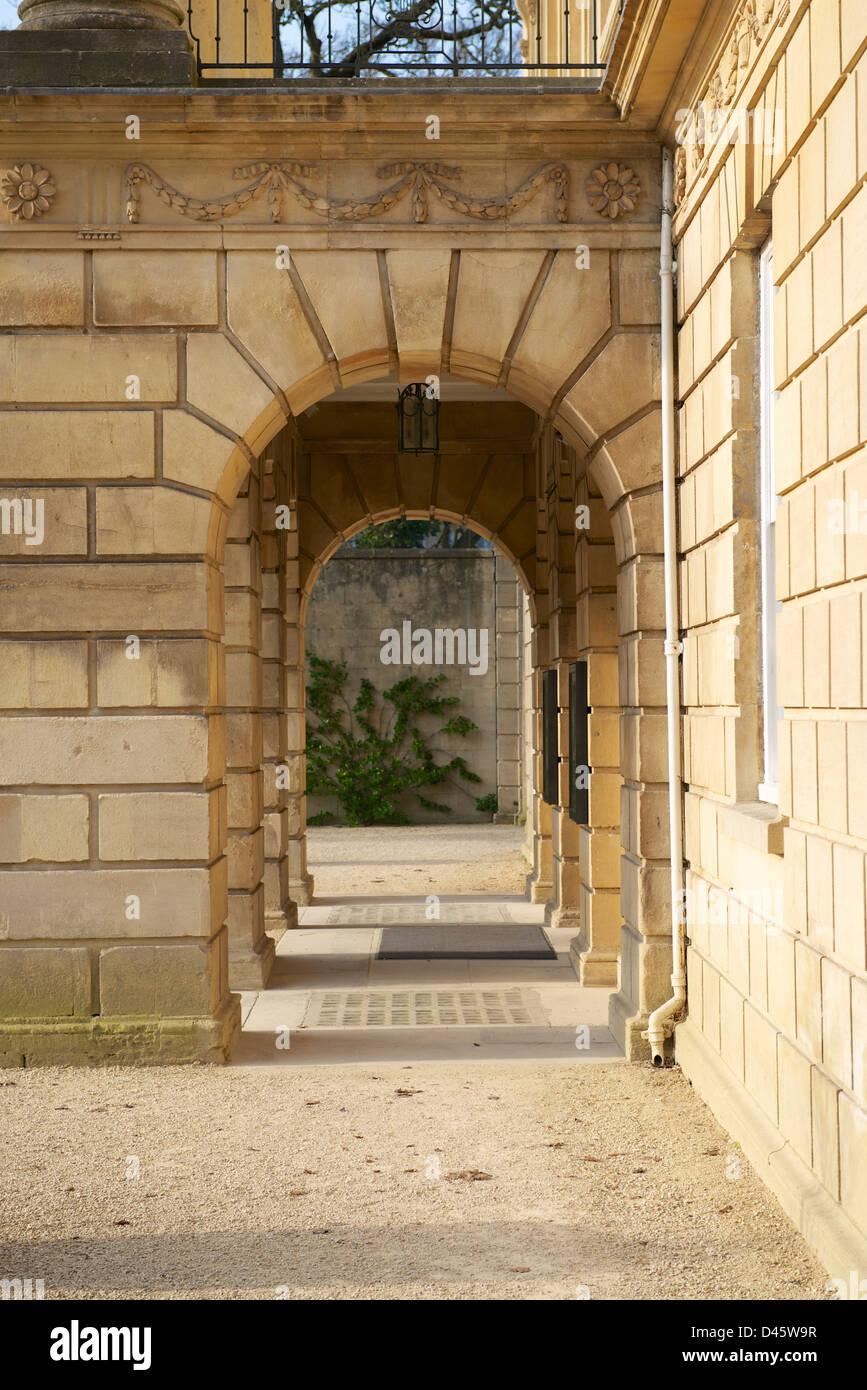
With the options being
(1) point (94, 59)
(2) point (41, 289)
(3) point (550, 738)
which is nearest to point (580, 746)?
(3) point (550, 738)

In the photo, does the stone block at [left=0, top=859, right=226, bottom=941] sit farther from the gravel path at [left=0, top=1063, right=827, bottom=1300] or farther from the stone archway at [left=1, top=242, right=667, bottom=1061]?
the gravel path at [left=0, top=1063, right=827, bottom=1300]

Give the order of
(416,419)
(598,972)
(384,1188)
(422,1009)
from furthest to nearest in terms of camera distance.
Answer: (416,419)
(598,972)
(422,1009)
(384,1188)

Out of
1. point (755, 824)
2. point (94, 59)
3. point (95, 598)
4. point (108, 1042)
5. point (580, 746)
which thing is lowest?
point (108, 1042)

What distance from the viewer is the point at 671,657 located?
646 centimetres

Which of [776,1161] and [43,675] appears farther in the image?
[43,675]

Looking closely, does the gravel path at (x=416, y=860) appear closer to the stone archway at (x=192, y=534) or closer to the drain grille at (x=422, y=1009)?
the drain grille at (x=422, y=1009)

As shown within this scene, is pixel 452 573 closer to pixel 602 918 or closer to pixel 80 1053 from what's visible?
pixel 602 918

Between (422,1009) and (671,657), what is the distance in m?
2.90

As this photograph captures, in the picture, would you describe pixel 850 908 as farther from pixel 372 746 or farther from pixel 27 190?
pixel 372 746

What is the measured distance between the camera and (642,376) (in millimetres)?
6707

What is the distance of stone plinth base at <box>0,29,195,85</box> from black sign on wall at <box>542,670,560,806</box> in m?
5.44

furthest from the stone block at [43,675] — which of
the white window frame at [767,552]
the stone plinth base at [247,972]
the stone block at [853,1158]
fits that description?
the stone block at [853,1158]

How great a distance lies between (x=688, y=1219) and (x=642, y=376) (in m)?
4.12

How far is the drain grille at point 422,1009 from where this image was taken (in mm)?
7629
